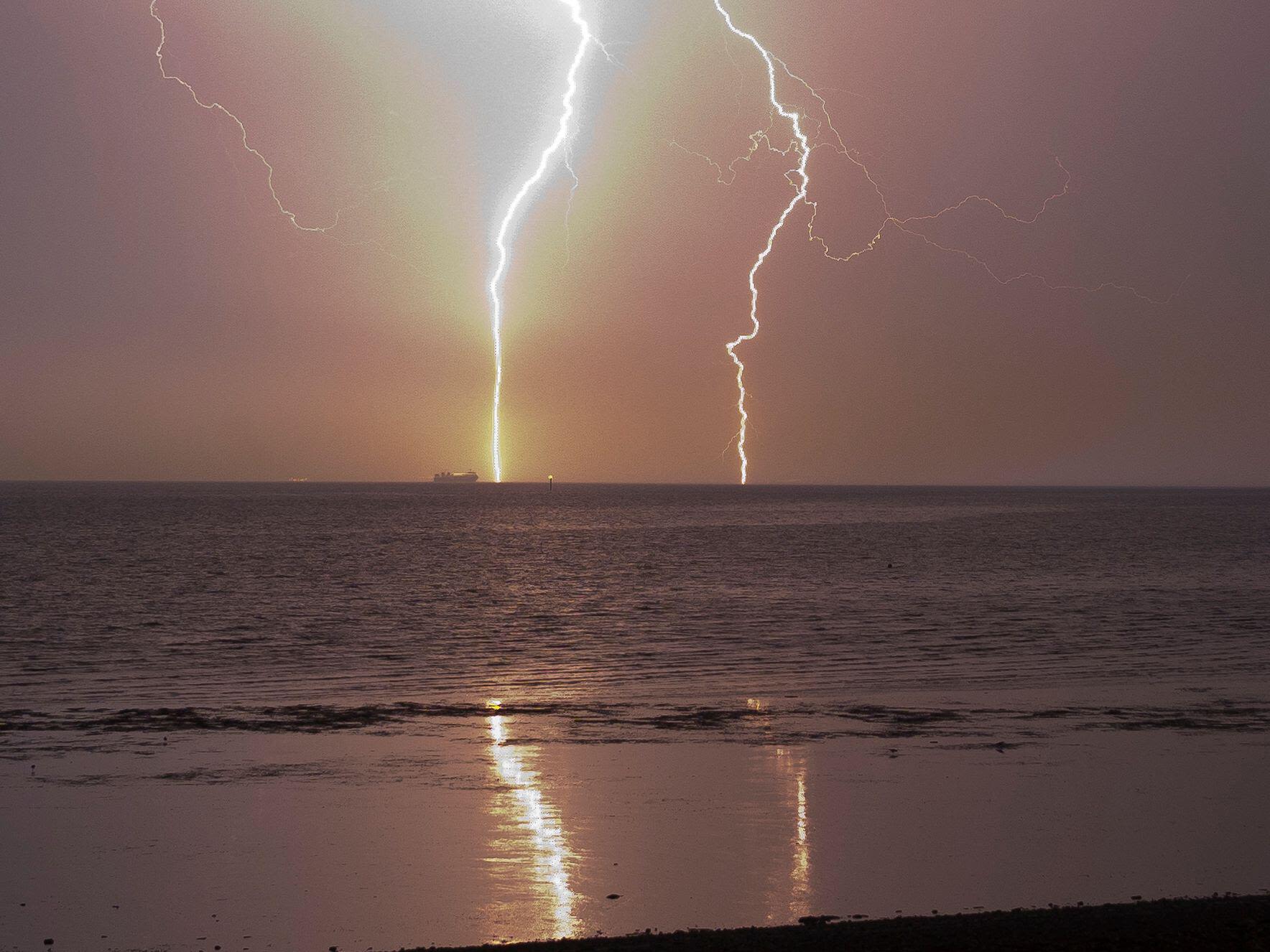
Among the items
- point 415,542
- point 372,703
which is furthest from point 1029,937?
point 415,542

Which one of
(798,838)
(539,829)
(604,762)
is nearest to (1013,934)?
(798,838)

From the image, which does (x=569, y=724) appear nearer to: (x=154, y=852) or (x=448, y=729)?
(x=448, y=729)

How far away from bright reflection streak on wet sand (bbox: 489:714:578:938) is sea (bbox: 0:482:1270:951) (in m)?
0.04

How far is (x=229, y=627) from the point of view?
30766mm

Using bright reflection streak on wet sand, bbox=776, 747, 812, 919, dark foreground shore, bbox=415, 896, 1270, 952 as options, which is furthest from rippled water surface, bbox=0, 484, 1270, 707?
dark foreground shore, bbox=415, 896, 1270, 952

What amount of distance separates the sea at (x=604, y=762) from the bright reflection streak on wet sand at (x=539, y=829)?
44mm

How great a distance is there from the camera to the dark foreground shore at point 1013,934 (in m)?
7.68

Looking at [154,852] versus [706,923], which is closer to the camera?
[706,923]

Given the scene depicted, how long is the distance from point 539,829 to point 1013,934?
439 cm

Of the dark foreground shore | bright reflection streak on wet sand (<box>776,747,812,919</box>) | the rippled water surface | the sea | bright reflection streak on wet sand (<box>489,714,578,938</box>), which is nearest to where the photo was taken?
the dark foreground shore

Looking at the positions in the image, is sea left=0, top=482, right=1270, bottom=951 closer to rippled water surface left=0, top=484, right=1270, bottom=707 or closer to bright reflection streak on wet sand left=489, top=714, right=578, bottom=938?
bright reflection streak on wet sand left=489, top=714, right=578, bottom=938

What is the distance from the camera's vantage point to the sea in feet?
30.3

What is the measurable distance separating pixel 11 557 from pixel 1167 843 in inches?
2299

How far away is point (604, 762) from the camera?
13.9 m
